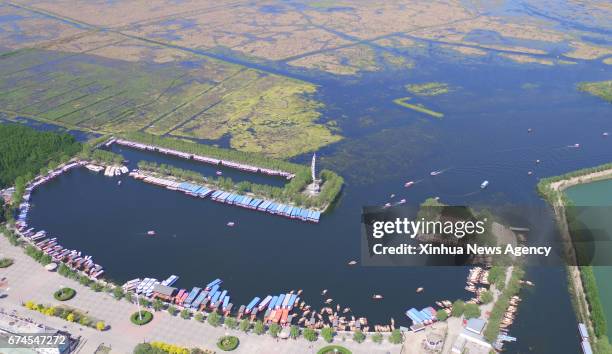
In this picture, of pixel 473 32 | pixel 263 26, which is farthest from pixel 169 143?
pixel 473 32

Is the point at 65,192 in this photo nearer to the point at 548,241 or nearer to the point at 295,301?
the point at 295,301

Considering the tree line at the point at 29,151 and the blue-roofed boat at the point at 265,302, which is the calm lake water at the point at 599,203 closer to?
the blue-roofed boat at the point at 265,302

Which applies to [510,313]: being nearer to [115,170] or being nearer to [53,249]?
[53,249]

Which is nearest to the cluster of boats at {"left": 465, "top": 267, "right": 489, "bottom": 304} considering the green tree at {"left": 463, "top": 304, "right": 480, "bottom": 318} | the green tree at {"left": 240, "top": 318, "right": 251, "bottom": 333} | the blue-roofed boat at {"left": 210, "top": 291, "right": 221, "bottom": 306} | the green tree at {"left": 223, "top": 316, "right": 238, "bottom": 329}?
the green tree at {"left": 463, "top": 304, "right": 480, "bottom": 318}

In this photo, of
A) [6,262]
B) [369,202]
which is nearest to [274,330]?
[369,202]

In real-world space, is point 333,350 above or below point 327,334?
below

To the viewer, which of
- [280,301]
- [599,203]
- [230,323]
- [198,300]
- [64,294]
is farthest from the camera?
[599,203]

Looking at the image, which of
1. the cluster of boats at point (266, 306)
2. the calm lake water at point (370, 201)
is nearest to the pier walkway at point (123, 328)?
the cluster of boats at point (266, 306)
